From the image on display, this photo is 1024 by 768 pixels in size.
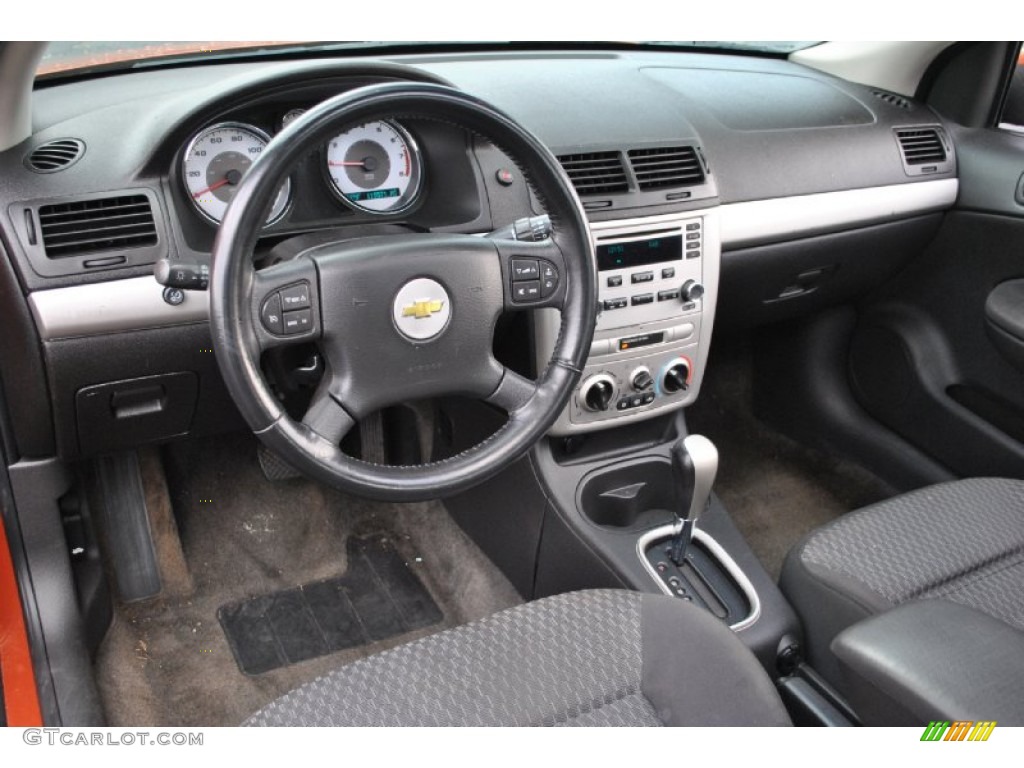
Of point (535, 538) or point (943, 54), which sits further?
point (943, 54)

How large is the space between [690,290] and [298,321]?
85 cm

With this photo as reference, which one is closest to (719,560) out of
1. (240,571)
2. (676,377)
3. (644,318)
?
(676,377)

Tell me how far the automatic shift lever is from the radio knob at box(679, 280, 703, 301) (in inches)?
10.8

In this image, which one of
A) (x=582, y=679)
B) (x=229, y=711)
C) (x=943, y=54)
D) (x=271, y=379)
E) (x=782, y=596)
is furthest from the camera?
(x=943, y=54)

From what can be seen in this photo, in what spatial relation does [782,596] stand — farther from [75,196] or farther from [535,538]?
[75,196]

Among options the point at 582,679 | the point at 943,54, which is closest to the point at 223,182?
the point at 582,679

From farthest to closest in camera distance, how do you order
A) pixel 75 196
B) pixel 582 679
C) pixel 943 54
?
pixel 943 54 < pixel 75 196 < pixel 582 679

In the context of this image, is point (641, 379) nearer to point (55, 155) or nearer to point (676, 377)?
point (676, 377)

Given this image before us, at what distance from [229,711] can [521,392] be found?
0.96 m

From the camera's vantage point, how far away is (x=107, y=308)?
1455mm

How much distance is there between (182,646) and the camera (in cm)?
203

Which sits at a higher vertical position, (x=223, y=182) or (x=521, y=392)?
(x=223, y=182)

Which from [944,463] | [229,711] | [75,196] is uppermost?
[75,196]
